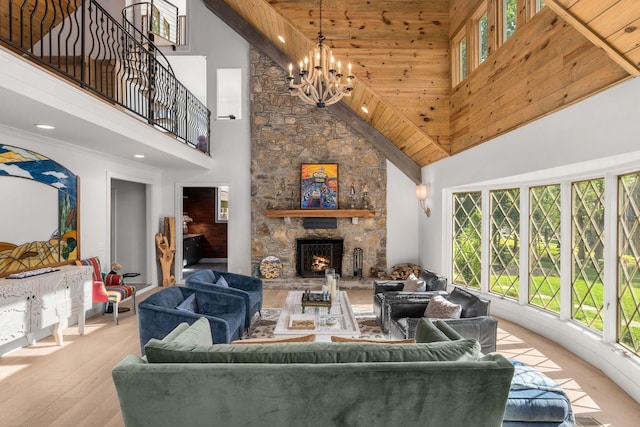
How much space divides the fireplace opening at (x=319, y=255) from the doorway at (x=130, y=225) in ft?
10.3

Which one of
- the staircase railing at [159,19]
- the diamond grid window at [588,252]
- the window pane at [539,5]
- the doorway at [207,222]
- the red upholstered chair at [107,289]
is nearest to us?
the window pane at [539,5]

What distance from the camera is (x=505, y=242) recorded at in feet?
19.0

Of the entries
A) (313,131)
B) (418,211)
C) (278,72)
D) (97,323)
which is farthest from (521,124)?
(97,323)

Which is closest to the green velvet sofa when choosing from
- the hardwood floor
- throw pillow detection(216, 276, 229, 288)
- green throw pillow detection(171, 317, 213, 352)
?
green throw pillow detection(171, 317, 213, 352)

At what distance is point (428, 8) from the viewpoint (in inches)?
219

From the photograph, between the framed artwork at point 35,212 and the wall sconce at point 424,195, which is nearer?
the framed artwork at point 35,212

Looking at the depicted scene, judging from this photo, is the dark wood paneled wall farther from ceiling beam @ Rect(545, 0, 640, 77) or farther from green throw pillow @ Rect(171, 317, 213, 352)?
ceiling beam @ Rect(545, 0, 640, 77)

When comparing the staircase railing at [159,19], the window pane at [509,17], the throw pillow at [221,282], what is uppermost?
the staircase railing at [159,19]

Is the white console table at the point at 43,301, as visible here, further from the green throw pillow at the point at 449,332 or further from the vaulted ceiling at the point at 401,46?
the vaulted ceiling at the point at 401,46

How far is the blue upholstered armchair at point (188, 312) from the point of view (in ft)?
11.4

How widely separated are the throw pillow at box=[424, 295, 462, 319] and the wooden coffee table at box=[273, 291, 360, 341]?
762 mm

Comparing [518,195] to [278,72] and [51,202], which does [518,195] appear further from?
[51,202]

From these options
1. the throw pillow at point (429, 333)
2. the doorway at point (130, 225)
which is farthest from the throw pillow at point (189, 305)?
the doorway at point (130, 225)

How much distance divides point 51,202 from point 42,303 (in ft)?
4.84
